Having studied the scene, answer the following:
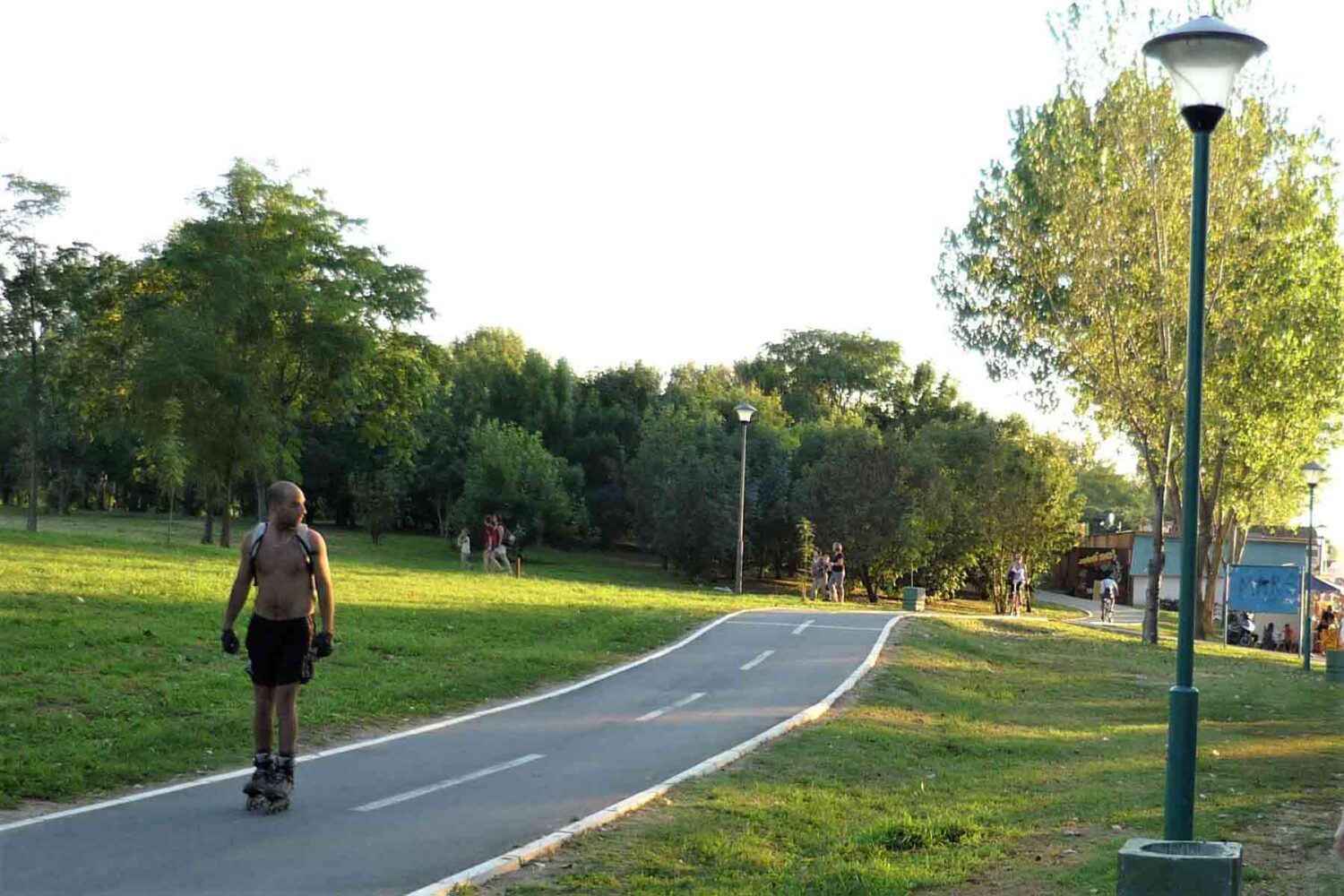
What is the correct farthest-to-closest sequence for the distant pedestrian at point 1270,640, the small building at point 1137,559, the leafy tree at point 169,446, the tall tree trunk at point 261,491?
1. the small building at point 1137,559
2. the distant pedestrian at point 1270,640
3. the tall tree trunk at point 261,491
4. the leafy tree at point 169,446

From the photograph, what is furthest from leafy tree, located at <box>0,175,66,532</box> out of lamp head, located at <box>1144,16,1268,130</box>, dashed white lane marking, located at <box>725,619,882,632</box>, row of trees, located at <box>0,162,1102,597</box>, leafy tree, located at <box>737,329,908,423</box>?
leafy tree, located at <box>737,329,908,423</box>

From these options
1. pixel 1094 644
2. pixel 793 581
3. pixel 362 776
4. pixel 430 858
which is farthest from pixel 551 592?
pixel 793 581

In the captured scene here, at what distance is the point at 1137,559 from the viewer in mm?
67500

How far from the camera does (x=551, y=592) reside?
30.4 m

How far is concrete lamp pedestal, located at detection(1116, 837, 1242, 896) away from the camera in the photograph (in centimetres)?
582

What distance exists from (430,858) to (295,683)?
1.63 metres

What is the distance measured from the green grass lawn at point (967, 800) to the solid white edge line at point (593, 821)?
0.14 metres

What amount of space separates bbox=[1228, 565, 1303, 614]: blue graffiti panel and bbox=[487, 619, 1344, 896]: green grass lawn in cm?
1463

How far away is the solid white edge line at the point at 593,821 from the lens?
23.3 feet

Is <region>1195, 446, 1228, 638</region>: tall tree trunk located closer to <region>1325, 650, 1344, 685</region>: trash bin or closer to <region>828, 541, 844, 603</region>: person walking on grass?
<region>828, 541, 844, 603</region>: person walking on grass

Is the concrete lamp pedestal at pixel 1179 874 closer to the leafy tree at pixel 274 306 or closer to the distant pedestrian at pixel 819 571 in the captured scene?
the leafy tree at pixel 274 306

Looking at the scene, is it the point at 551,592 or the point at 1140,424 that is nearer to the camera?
the point at 551,592

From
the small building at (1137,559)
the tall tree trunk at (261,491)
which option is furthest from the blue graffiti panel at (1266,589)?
the tall tree trunk at (261,491)

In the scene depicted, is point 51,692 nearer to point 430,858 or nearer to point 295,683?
point 295,683
